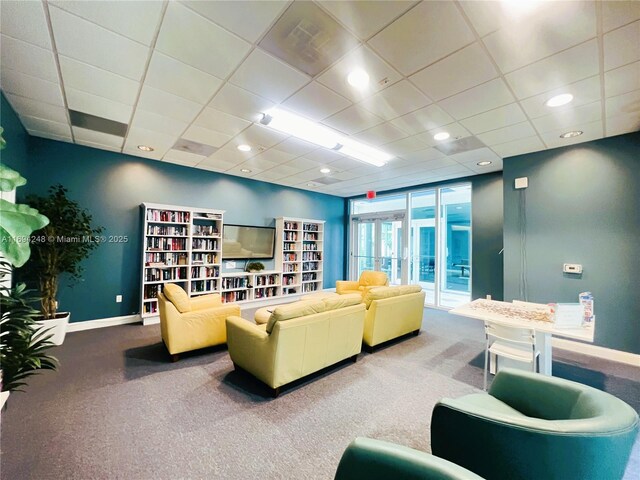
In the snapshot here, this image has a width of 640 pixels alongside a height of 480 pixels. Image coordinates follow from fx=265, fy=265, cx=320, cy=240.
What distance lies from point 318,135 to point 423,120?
1.29 meters

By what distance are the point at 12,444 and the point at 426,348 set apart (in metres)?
3.92

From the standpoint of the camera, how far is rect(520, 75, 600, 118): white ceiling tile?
7.69ft

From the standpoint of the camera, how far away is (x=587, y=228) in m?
3.54

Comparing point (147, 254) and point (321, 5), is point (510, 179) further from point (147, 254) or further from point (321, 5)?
point (147, 254)

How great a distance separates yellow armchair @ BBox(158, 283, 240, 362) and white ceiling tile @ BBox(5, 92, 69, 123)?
2337 mm

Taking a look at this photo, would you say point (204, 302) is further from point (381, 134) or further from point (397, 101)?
point (397, 101)

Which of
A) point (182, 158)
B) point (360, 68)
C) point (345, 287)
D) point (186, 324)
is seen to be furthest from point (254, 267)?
point (360, 68)

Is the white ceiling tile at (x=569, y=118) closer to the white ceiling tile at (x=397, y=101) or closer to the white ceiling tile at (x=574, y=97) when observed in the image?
the white ceiling tile at (x=574, y=97)

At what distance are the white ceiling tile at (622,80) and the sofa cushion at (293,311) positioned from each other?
317 centimetres

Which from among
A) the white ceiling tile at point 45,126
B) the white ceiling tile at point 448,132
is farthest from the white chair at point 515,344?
the white ceiling tile at point 45,126

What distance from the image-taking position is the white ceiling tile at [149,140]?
356 cm

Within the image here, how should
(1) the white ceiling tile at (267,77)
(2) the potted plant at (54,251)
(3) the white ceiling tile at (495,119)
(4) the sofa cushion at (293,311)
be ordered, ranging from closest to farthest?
(1) the white ceiling tile at (267,77), (4) the sofa cushion at (293,311), (3) the white ceiling tile at (495,119), (2) the potted plant at (54,251)

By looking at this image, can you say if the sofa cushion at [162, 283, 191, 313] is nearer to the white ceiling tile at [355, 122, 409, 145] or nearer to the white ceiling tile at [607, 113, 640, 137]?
the white ceiling tile at [355, 122, 409, 145]

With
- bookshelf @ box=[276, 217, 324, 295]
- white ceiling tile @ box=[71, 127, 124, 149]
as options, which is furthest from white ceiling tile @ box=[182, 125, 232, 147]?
bookshelf @ box=[276, 217, 324, 295]
